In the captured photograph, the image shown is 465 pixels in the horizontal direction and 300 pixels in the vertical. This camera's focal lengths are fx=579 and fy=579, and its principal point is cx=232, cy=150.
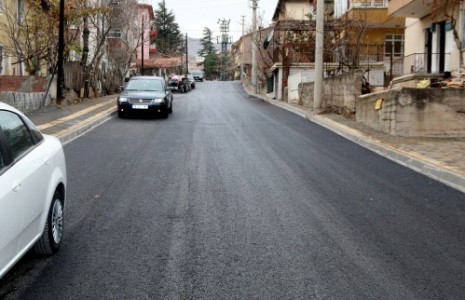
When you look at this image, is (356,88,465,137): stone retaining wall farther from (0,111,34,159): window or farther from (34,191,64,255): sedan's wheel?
(0,111,34,159): window

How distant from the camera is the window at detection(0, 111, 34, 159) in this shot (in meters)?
4.55

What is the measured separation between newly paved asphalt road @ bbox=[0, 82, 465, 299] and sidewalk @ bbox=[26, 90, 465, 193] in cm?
36

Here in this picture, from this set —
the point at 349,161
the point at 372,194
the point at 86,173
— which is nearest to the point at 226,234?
the point at 372,194

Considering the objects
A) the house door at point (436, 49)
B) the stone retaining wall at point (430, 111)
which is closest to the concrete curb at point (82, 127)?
the stone retaining wall at point (430, 111)

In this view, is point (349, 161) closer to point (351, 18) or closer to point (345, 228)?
point (345, 228)

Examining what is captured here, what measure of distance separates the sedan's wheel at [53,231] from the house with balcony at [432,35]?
16.1 meters

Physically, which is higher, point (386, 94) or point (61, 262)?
point (386, 94)

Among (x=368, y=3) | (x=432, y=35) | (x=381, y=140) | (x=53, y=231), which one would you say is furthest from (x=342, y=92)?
(x=53, y=231)

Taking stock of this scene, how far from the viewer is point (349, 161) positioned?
449 inches

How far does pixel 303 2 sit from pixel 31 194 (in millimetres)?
58951

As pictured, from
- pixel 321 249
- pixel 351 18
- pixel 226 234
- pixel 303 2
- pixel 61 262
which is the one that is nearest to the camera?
pixel 61 262

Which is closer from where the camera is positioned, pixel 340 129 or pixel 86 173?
pixel 86 173

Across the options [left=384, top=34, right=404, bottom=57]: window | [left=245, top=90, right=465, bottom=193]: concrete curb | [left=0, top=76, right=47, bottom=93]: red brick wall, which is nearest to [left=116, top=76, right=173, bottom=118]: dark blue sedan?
[left=0, top=76, right=47, bottom=93]: red brick wall

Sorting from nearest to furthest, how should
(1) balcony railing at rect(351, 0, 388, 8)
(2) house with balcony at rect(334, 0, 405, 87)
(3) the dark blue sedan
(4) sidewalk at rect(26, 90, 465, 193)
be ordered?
(4) sidewalk at rect(26, 90, 465, 193) < (3) the dark blue sedan < (2) house with balcony at rect(334, 0, 405, 87) < (1) balcony railing at rect(351, 0, 388, 8)
